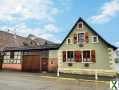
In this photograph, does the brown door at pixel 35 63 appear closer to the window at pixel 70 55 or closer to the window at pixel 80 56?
the window at pixel 80 56

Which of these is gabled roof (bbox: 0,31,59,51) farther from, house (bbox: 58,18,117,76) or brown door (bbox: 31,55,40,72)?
house (bbox: 58,18,117,76)

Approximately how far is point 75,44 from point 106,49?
15.4ft

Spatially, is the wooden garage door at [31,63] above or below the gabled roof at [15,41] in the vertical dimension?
below

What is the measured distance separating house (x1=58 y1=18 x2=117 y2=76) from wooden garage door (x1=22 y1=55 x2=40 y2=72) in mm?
4375

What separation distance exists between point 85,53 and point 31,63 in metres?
10.1

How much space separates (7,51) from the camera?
133 ft

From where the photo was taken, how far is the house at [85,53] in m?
30.1

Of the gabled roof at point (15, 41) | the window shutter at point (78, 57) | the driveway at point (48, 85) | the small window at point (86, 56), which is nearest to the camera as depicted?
the driveway at point (48, 85)

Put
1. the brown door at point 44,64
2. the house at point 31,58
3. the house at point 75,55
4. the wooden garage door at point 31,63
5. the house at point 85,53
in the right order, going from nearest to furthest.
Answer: the house at point 85,53
the house at point 75,55
the house at point 31,58
the brown door at point 44,64
the wooden garage door at point 31,63

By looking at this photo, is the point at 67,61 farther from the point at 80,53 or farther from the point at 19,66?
the point at 19,66

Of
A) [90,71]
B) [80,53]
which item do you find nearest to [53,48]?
[80,53]

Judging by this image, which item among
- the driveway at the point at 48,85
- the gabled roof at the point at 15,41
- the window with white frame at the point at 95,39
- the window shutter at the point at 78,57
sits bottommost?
the driveway at the point at 48,85

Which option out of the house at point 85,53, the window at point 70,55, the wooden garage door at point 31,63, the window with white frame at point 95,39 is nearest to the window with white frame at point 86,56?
the house at point 85,53

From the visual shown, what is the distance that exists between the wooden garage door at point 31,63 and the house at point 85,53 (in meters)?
4.37
